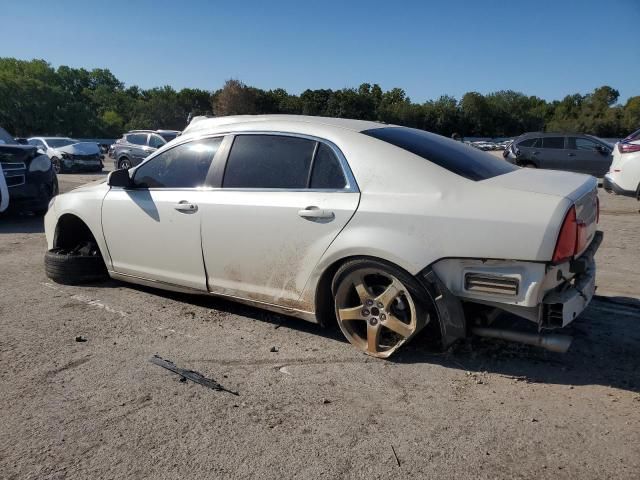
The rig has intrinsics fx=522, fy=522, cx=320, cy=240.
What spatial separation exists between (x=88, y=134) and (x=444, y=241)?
3205 inches

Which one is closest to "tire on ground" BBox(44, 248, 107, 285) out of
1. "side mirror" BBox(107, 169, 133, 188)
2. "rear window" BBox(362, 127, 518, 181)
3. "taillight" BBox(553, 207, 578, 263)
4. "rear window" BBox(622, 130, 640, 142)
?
"side mirror" BBox(107, 169, 133, 188)

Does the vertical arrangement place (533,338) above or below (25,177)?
below

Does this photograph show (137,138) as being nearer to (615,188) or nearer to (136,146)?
(136,146)

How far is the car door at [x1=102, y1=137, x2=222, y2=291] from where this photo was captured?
4152mm

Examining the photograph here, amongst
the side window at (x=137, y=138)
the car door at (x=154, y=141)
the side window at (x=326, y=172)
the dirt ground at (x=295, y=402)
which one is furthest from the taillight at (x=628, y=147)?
the side window at (x=137, y=138)

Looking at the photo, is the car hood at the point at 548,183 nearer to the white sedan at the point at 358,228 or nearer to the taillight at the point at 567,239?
the white sedan at the point at 358,228

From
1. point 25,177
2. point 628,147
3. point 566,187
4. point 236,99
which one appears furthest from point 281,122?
point 236,99

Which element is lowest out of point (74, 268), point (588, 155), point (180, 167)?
point (588, 155)

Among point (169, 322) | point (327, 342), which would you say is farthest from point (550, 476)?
point (169, 322)

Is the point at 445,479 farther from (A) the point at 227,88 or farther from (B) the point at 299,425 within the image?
(A) the point at 227,88

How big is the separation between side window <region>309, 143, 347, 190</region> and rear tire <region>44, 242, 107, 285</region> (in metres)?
2.66

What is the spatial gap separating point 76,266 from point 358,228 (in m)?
3.13

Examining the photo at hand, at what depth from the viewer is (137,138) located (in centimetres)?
2084

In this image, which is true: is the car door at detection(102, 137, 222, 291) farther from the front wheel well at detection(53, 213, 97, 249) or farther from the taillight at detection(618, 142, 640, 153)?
the taillight at detection(618, 142, 640, 153)
